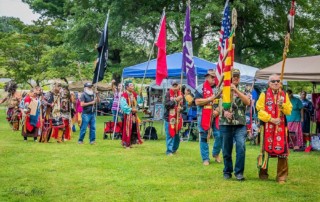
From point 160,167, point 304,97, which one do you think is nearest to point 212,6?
point 304,97

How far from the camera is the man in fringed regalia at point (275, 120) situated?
778 cm

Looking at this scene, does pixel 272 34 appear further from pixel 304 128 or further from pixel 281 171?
pixel 281 171

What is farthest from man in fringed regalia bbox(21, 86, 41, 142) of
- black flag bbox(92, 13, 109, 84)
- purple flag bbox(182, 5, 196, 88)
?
purple flag bbox(182, 5, 196, 88)

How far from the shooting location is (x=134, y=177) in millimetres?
8430

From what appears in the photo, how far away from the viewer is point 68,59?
31.1m

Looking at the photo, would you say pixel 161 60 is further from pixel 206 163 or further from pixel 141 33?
pixel 141 33

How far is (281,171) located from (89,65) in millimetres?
29886

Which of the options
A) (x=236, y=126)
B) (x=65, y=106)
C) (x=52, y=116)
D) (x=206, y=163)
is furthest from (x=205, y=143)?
(x=52, y=116)

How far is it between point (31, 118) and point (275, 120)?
894 centimetres

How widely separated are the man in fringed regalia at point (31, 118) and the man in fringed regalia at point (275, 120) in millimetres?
8638

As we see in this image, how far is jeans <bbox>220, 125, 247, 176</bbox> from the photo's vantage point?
26.2 feet

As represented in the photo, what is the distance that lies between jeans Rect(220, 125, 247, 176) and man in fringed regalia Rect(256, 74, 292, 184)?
35cm

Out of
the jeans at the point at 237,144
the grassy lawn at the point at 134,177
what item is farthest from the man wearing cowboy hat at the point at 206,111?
the jeans at the point at 237,144

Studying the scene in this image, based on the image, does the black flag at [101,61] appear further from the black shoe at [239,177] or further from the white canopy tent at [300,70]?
the black shoe at [239,177]
